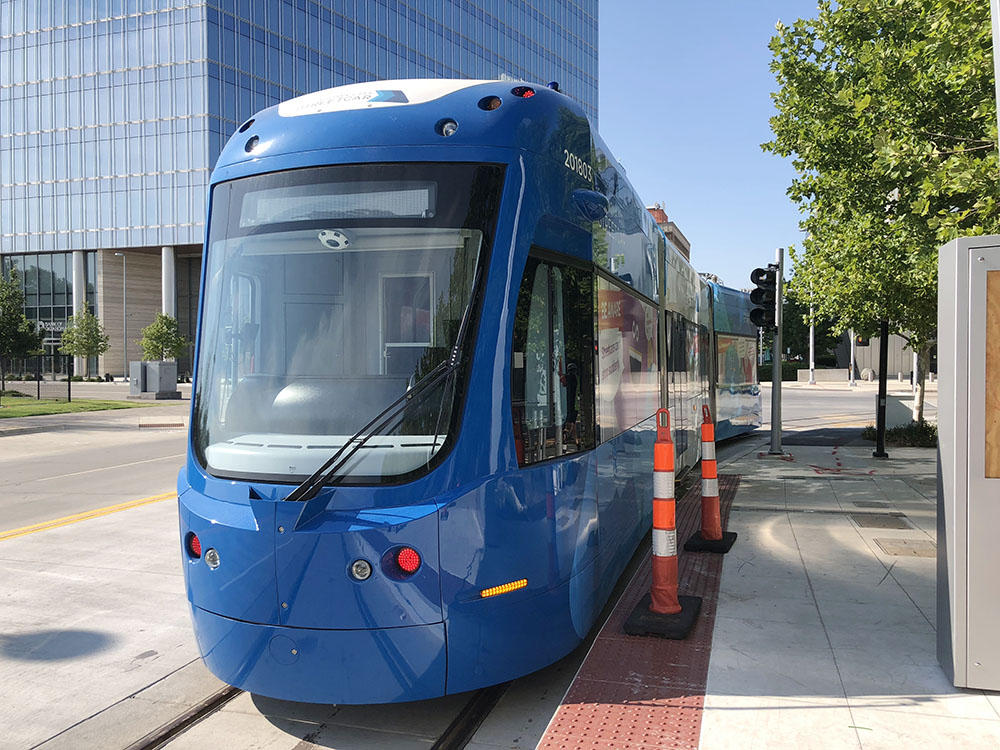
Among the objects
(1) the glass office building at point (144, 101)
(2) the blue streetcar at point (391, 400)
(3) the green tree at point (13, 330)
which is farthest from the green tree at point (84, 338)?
(2) the blue streetcar at point (391, 400)

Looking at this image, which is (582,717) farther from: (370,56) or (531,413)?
(370,56)

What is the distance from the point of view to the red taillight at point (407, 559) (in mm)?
3871

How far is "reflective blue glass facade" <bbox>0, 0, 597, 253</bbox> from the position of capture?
63375 mm

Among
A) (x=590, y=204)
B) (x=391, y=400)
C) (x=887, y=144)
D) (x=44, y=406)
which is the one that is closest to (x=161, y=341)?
(x=44, y=406)

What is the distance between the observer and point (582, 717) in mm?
4195

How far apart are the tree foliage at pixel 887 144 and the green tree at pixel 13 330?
3865 cm

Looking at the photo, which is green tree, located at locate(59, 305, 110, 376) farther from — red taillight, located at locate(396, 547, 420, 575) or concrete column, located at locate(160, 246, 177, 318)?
red taillight, located at locate(396, 547, 420, 575)

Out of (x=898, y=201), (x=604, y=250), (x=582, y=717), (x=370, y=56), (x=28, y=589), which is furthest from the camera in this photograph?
(x=370, y=56)

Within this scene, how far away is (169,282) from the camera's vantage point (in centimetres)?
6794

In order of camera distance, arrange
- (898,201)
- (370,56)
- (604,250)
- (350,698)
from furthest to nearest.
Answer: (370,56) → (898,201) → (604,250) → (350,698)

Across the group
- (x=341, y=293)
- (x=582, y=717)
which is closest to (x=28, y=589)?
(x=341, y=293)

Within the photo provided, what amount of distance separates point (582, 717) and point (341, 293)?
245cm

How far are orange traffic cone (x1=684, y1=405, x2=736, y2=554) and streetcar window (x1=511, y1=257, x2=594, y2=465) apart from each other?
8.60ft

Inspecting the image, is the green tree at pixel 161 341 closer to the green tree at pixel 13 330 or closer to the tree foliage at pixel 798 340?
the green tree at pixel 13 330
